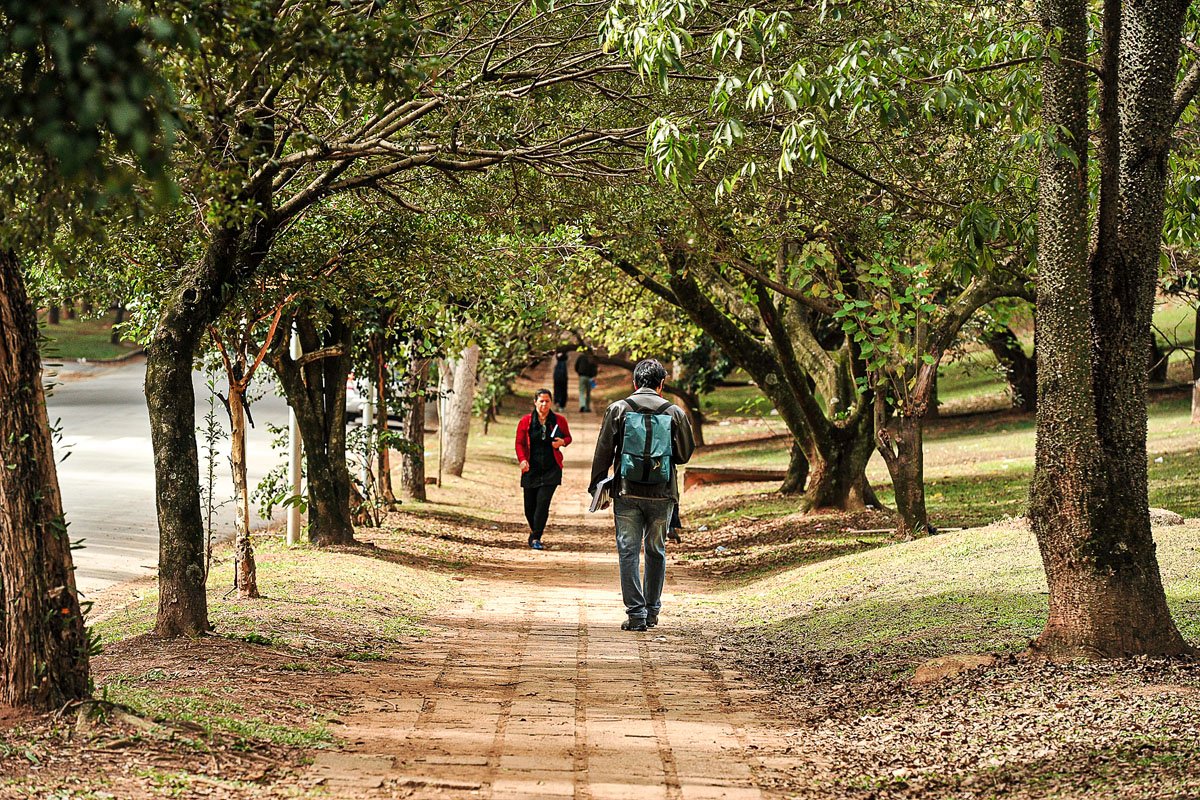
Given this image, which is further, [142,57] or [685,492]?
[685,492]

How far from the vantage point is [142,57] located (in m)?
3.41

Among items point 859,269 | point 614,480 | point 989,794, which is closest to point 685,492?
point 859,269


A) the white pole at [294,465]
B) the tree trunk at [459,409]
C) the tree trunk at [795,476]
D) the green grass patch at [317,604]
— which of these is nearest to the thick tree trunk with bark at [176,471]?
the green grass patch at [317,604]

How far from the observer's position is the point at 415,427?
19219mm

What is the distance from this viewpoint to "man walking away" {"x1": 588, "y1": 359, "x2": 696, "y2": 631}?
9.05 metres

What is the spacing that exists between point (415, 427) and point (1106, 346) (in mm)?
13478

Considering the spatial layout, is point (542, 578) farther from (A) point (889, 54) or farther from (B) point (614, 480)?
(A) point (889, 54)

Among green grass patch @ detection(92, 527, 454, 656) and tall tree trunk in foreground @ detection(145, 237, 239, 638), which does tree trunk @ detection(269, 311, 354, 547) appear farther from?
tall tree trunk in foreground @ detection(145, 237, 239, 638)

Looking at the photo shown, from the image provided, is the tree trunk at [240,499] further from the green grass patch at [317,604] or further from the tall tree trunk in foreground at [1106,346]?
the tall tree trunk in foreground at [1106,346]

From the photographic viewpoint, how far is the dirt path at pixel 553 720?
17.5ft

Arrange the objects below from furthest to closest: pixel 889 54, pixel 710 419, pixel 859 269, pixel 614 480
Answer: pixel 710 419 → pixel 859 269 → pixel 614 480 → pixel 889 54

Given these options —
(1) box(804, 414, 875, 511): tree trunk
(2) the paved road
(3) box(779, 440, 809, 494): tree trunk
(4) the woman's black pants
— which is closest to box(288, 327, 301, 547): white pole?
(2) the paved road

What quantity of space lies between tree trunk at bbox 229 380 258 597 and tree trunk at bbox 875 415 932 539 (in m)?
7.42

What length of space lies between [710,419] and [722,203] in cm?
2839
